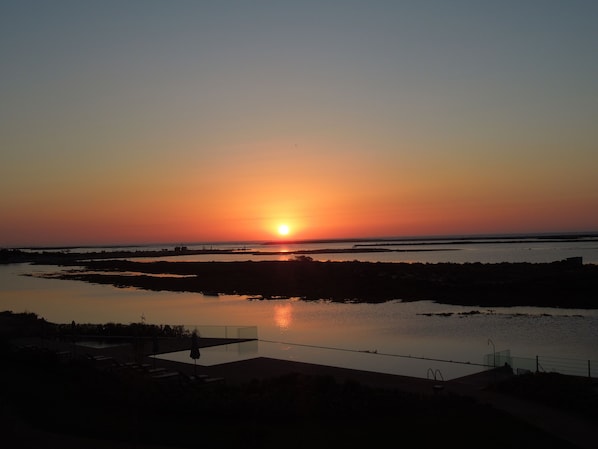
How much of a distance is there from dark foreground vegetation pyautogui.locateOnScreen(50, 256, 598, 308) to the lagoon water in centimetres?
395

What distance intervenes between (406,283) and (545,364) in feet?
119

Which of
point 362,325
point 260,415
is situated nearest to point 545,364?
point 260,415

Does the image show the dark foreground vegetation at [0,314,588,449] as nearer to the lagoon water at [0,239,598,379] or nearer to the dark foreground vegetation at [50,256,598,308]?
the lagoon water at [0,239,598,379]

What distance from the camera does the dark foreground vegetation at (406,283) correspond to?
46812mm

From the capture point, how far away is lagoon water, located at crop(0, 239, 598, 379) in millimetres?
21641

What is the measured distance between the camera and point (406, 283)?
57.7 metres

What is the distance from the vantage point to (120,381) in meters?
16.8

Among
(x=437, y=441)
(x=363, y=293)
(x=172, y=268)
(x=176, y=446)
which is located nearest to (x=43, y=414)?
(x=176, y=446)

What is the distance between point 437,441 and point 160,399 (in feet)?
21.8

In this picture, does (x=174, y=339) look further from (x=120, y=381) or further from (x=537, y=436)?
(x=537, y=436)

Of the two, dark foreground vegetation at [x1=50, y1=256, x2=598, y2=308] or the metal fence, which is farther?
dark foreground vegetation at [x1=50, y1=256, x2=598, y2=308]

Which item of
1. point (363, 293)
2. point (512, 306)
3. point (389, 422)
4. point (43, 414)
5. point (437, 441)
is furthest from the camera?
point (363, 293)

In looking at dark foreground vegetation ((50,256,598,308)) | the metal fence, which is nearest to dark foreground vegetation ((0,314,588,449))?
the metal fence

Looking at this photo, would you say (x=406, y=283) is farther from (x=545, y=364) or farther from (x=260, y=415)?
(x=260, y=415)
